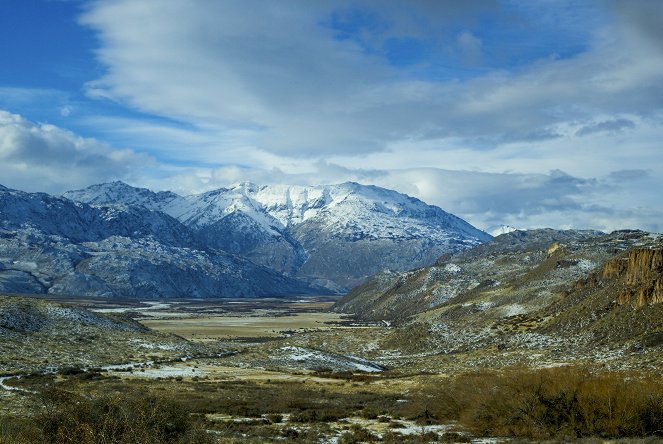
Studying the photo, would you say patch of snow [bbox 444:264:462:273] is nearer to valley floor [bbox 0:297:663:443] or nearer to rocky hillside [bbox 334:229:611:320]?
rocky hillside [bbox 334:229:611:320]

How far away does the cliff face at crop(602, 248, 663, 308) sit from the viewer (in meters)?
59.4

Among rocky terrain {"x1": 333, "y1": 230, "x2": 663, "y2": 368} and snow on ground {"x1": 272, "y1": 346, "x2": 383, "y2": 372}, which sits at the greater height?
rocky terrain {"x1": 333, "y1": 230, "x2": 663, "y2": 368}

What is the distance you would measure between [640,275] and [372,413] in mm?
47779

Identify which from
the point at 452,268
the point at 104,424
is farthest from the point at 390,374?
the point at 452,268

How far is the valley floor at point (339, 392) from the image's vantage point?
2406 cm

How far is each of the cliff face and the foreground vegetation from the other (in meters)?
33.7

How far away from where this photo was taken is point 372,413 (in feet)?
104

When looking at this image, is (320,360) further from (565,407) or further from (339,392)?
(565,407)

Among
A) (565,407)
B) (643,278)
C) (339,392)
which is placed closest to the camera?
(565,407)

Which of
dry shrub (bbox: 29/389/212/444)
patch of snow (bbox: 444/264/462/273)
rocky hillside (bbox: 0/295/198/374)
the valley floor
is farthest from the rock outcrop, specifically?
patch of snow (bbox: 444/264/462/273)

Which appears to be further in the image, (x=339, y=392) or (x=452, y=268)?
(x=452, y=268)

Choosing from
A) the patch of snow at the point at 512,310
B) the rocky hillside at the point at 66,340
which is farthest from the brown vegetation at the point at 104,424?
the patch of snow at the point at 512,310

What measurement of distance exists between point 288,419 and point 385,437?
7061mm

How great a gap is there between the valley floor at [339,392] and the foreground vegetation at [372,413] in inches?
2.3
